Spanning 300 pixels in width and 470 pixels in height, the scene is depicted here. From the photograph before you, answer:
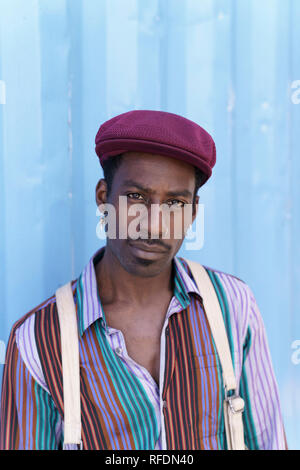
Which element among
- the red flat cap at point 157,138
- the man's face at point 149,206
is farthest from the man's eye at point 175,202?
the red flat cap at point 157,138

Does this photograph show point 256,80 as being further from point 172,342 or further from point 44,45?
point 172,342

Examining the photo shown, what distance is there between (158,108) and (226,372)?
934mm

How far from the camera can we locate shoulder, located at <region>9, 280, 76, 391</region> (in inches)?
43.9

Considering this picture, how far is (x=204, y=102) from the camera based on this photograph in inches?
62.4

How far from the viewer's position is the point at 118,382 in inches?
43.9

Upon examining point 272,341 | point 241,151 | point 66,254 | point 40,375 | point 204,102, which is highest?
point 204,102

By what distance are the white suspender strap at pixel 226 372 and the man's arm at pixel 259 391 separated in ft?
0.38

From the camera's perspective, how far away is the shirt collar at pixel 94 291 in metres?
1.16

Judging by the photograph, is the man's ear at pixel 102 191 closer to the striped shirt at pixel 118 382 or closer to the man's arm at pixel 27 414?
the striped shirt at pixel 118 382

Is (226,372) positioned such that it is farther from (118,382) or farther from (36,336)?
(36,336)

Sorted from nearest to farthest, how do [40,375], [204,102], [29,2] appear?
[40,375]
[29,2]
[204,102]

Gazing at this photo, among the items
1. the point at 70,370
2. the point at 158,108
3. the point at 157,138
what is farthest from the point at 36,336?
the point at 158,108
